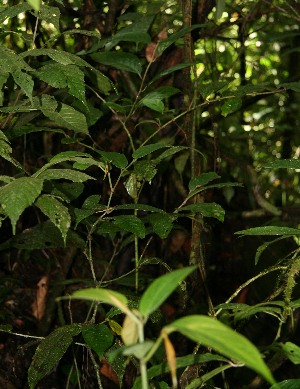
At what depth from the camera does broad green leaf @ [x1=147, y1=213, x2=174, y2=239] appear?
1.21 metres

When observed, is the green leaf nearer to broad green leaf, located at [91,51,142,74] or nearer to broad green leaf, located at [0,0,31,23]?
broad green leaf, located at [0,0,31,23]

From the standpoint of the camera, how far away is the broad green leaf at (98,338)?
1062 millimetres

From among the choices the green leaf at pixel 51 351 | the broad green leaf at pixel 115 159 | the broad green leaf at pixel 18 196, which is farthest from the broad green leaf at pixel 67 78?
the green leaf at pixel 51 351

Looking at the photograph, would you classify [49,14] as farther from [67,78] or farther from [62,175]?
[62,175]

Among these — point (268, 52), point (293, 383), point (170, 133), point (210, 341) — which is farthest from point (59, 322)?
point (268, 52)

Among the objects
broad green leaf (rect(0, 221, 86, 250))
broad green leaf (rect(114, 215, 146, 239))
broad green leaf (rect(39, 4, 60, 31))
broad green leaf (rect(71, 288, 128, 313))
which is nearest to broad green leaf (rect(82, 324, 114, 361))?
broad green leaf (rect(114, 215, 146, 239))

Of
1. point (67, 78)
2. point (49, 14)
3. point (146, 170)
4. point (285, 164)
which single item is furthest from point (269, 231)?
point (49, 14)

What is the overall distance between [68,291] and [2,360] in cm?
30

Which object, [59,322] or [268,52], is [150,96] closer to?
[59,322]

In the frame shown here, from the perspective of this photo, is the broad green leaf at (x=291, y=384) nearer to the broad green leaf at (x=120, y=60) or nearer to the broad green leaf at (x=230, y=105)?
the broad green leaf at (x=230, y=105)

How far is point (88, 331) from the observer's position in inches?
43.4

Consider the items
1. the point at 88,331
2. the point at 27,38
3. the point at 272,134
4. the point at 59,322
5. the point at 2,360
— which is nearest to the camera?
the point at 88,331

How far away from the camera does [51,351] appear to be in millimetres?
1161

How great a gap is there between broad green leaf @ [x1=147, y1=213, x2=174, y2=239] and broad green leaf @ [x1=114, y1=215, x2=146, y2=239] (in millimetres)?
49
